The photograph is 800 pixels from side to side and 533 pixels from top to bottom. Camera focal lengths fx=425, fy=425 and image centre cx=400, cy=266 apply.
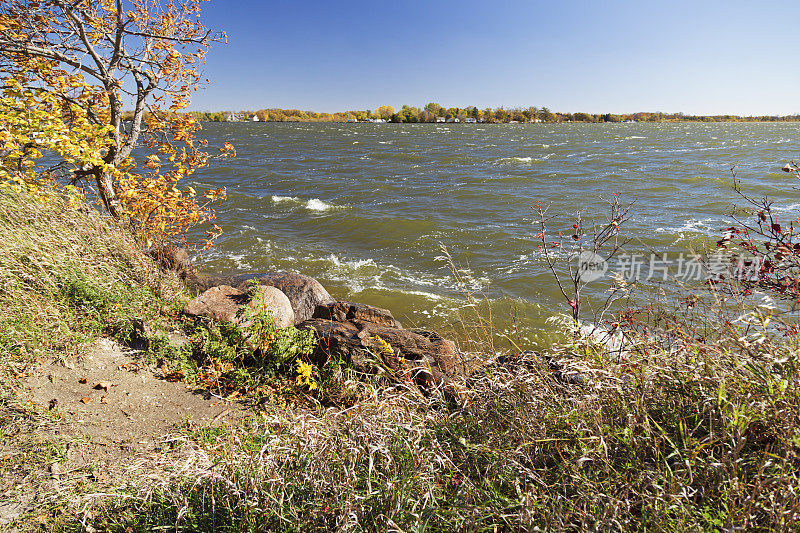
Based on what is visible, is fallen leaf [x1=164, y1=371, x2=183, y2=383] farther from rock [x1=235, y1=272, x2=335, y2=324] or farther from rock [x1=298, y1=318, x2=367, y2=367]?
rock [x1=235, y1=272, x2=335, y2=324]

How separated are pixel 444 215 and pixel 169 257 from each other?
11081mm

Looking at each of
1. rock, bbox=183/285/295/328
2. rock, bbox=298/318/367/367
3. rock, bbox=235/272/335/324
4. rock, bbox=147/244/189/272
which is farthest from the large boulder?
rock, bbox=147/244/189/272

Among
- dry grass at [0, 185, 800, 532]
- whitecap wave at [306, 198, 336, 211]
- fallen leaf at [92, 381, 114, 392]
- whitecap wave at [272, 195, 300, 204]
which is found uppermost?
dry grass at [0, 185, 800, 532]

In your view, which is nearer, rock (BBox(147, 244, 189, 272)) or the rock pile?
the rock pile

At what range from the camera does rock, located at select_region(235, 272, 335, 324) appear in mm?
7281

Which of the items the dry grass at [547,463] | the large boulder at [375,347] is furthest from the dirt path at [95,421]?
the large boulder at [375,347]

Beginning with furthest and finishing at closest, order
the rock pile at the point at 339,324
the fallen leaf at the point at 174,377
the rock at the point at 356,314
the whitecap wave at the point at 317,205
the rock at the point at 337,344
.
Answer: the whitecap wave at the point at 317,205
the rock at the point at 356,314
the rock at the point at 337,344
the rock pile at the point at 339,324
the fallen leaf at the point at 174,377

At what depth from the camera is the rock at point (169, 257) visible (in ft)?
24.0

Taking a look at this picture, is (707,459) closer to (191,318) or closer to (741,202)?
(191,318)

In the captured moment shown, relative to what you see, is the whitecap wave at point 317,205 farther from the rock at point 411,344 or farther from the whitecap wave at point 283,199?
the rock at point 411,344

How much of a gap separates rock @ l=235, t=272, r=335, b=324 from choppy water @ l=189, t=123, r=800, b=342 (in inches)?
79.6

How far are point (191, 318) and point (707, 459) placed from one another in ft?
19.3

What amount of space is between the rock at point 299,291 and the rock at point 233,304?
0.26 metres

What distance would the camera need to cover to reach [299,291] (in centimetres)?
747
